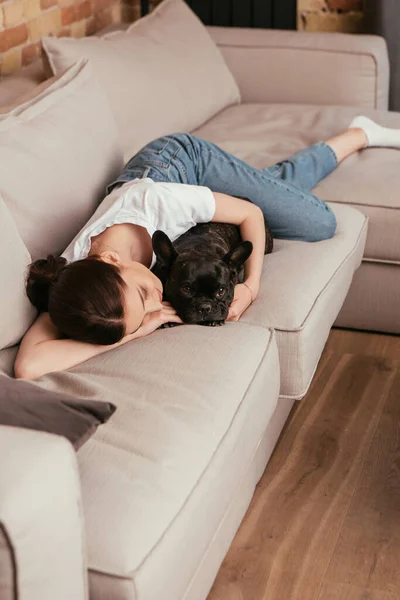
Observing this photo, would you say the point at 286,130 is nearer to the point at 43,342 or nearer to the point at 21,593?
the point at 43,342

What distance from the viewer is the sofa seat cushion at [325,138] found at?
2.73m

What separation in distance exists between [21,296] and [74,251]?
21 centimetres

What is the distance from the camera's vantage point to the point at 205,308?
1.94 metres

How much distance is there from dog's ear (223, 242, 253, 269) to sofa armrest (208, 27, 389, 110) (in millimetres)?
1662

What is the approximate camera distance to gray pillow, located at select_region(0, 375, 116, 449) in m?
1.31

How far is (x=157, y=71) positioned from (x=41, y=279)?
1.53 meters

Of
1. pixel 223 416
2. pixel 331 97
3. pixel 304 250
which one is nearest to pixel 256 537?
pixel 223 416

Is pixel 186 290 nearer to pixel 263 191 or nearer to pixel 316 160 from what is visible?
pixel 263 191

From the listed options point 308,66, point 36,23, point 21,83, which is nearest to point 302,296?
point 21,83

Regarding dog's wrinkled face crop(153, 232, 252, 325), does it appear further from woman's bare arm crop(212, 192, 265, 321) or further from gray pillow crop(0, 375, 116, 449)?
gray pillow crop(0, 375, 116, 449)

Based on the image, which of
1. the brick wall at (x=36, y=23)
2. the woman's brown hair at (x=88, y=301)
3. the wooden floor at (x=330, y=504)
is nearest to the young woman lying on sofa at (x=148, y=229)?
the woman's brown hair at (x=88, y=301)

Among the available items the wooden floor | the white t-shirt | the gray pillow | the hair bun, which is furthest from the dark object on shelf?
the gray pillow

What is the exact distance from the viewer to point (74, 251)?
6.53 feet

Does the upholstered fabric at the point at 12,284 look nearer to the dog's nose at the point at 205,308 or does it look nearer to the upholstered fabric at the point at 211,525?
the dog's nose at the point at 205,308
